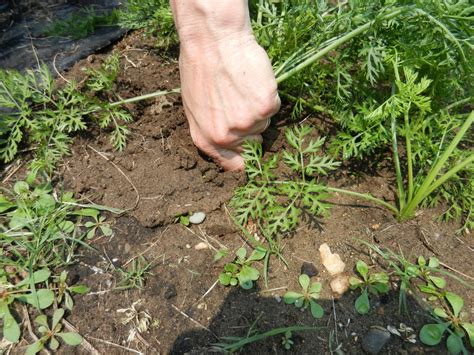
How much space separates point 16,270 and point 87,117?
0.86m

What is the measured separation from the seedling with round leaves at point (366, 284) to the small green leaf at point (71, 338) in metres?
1.08

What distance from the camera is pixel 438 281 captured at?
1536 mm

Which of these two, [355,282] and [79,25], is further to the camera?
[79,25]

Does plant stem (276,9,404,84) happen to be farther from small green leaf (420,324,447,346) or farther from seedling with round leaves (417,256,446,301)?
small green leaf (420,324,447,346)

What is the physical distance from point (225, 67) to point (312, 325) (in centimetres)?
109

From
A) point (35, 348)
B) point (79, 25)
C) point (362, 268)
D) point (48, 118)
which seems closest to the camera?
point (35, 348)

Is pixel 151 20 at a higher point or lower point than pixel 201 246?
higher

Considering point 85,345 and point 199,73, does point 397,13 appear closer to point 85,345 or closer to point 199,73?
point 199,73

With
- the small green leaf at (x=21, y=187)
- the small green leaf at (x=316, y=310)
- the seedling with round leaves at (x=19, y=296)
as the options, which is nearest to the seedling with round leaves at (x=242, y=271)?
the small green leaf at (x=316, y=310)

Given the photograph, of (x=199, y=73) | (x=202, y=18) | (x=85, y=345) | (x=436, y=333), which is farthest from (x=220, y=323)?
(x=202, y=18)

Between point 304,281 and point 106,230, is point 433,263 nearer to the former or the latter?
point 304,281

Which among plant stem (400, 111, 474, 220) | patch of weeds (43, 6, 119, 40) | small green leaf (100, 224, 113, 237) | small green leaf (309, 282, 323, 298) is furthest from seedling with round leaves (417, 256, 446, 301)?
patch of weeds (43, 6, 119, 40)

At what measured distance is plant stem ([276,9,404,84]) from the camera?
Result: 1.51 meters

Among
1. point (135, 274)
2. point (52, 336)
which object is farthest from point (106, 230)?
point (52, 336)
